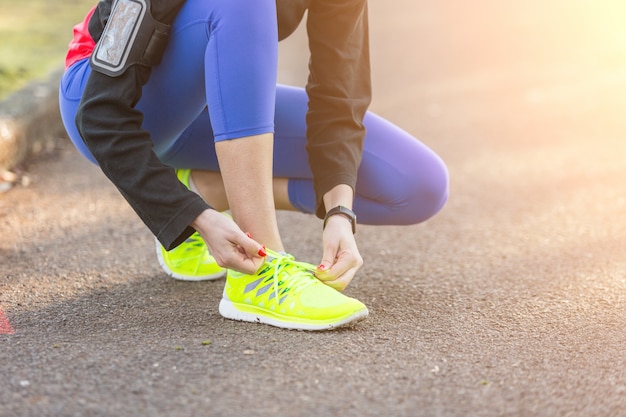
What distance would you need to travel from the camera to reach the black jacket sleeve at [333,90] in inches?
76.9

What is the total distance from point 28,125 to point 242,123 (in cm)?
197

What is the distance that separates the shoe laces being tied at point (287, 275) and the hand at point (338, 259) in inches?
1.2

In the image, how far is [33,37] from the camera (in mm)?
5027

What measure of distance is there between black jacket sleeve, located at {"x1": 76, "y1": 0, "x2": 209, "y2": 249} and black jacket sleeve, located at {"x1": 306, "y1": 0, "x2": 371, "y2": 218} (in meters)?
0.42

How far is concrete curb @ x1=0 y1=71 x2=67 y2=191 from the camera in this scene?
3.10 metres

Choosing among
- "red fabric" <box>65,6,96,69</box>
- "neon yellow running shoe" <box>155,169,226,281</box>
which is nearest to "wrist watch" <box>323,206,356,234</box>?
"neon yellow running shoe" <box>155,169,226,281</box>

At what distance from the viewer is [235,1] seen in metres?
1.65

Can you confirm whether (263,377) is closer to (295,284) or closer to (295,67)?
(295,284)

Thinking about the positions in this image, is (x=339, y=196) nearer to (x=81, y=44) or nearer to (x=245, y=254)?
(x=245, y=254)

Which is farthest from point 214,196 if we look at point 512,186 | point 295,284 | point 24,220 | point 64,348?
point 512,186

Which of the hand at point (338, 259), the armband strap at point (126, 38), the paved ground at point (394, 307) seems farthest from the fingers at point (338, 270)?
the armband strap at point (126, 38)

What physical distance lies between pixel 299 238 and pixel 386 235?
0.88ft

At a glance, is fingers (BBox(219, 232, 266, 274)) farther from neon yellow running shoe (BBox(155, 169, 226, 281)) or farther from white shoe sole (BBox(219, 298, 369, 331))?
neon yellow running shoe (BBox(155, 169, 226, 281))

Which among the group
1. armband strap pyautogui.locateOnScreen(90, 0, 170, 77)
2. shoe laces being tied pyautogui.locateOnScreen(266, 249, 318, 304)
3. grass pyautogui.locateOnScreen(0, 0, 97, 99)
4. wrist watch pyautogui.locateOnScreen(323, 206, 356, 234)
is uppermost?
armband strap pyautogui.locateOnScreen(90, 0, 170, 77)
